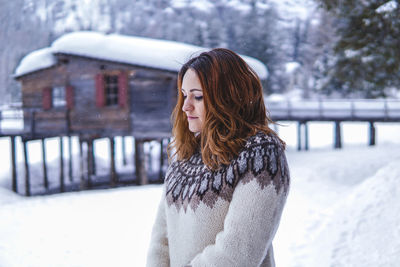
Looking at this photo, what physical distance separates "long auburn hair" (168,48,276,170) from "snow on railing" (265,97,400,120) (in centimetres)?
2143

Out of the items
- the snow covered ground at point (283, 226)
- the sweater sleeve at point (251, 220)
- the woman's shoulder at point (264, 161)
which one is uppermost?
the woman's shoulder at point (264, 161)

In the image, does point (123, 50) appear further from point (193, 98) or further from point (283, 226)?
point (193, 98)

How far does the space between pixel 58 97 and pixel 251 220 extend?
18.4 m

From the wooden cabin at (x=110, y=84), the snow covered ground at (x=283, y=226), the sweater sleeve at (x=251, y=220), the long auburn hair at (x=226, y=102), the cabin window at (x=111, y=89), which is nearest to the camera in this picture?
the sweater sleeve at (x=251, y=220)

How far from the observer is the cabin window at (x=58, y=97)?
58.0 ft

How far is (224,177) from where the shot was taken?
1.58 metres

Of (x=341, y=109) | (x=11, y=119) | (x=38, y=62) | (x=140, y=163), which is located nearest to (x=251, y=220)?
(x=140, y=163)

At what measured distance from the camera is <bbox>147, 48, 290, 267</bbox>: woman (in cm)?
144

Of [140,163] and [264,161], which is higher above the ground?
[264,161]

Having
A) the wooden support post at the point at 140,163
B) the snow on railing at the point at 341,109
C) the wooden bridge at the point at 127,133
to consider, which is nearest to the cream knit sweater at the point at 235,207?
the wooden bridge at the point at 127,133

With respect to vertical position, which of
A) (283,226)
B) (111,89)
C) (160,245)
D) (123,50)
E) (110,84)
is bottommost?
(283,226)

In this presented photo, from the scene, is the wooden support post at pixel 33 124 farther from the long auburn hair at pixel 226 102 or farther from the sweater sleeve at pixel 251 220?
the sweater sleeve at pixel 251 220

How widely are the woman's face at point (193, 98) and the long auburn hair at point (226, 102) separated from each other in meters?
0.04

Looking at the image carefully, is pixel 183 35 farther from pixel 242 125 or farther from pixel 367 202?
pixel 242 125
